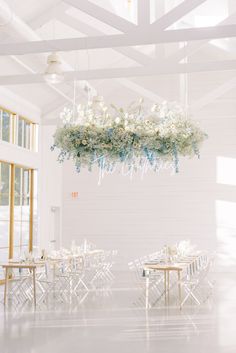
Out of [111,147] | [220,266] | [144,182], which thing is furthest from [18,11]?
[220,266]

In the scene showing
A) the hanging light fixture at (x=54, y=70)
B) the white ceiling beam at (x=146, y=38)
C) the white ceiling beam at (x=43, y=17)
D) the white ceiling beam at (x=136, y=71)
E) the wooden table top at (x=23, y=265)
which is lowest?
the wooden table top at (x=23, y=265)

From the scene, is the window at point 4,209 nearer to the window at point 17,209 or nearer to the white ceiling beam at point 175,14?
the window at point 17,209

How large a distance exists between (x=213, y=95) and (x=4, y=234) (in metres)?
6.55

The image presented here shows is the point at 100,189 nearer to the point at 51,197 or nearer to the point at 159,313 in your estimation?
the point at 51,197

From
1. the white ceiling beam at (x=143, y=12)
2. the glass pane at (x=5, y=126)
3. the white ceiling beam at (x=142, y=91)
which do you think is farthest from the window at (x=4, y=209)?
the white ceiling beam at (x=143, y=12)

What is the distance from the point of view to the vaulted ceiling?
6434 mm

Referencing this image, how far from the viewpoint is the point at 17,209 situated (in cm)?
1301

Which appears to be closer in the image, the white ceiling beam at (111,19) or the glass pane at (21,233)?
the white ceiling beam at (111,19)

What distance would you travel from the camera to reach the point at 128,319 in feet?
23.9

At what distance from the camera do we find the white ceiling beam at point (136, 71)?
9250 millimetres

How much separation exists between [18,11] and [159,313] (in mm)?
6264

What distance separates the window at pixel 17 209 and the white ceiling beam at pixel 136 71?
9.41 ft

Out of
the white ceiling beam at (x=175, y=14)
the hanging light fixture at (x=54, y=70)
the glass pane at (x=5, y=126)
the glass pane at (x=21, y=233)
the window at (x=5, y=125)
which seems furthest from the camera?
the glass pane at (x=21, y=233)

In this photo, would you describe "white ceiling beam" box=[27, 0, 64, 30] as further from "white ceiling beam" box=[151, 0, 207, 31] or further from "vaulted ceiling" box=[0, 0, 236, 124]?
"white ceiling beam" box=[151, 0, 207, 31]
